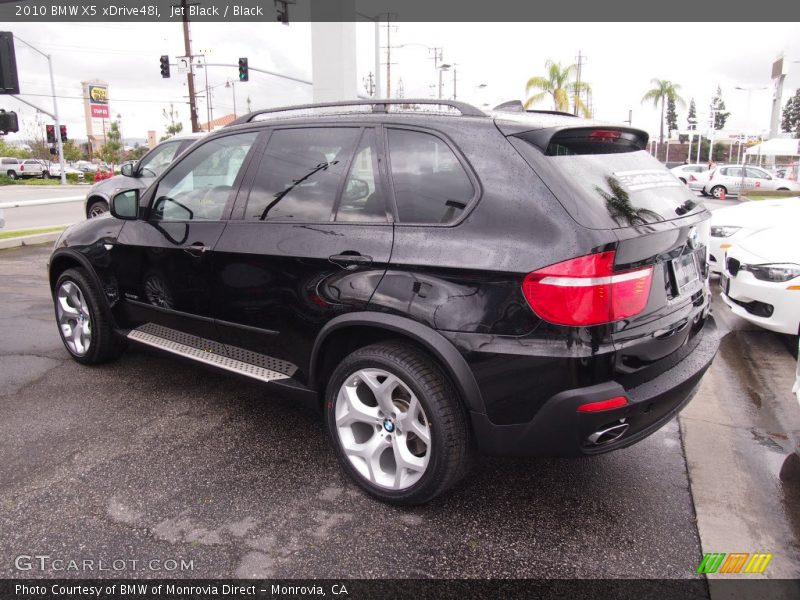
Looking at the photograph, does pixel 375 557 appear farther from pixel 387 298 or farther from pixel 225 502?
pixel 387 298

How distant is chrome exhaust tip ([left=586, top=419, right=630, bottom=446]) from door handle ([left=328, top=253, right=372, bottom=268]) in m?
1.18

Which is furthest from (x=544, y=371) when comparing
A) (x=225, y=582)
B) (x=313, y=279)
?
(x=225, y=582)

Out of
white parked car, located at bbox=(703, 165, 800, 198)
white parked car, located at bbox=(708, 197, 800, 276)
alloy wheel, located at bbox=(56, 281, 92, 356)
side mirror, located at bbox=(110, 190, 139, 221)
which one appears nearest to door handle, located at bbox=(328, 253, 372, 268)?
side mirror, located at bbox=(110, 190, 139, 221)

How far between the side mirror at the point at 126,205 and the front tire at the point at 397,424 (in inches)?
78.7

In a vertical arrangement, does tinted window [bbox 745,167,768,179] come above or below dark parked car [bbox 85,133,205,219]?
below

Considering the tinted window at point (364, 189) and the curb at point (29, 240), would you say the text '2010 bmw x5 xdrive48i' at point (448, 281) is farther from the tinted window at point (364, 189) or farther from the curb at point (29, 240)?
the curb at point (29, 240)

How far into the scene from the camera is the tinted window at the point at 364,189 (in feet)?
9.45

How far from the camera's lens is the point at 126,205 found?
4.05m

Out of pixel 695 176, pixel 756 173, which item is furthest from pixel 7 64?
pixel 756 173

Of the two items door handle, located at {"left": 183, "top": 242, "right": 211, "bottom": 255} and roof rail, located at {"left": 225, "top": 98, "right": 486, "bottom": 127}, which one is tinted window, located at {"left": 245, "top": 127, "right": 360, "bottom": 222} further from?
door handle, located at {"left": 183, "top": 242, "right": 211, "bottom": 255}

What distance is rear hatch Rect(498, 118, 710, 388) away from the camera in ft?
8.02

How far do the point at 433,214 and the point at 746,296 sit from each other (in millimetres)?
3578
